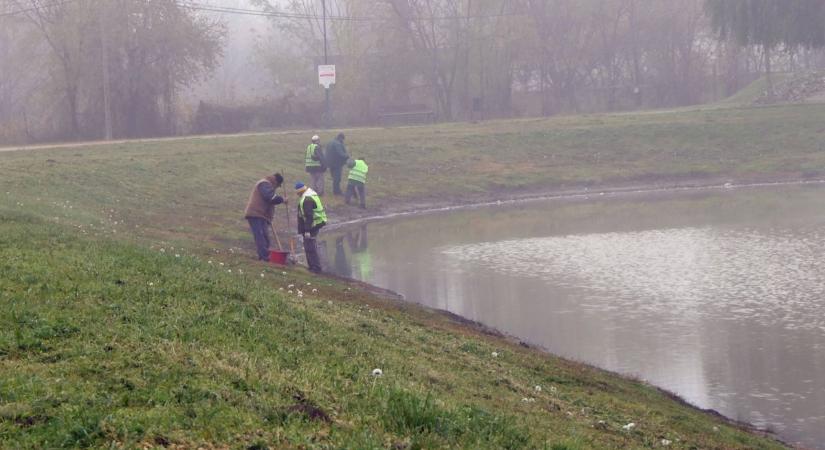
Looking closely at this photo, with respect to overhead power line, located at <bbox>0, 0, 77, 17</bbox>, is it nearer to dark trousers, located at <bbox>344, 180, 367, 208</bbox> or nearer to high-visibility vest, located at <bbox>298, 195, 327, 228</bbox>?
dark trousers, located at <bbox>344, 180, 367, 208</bbox>

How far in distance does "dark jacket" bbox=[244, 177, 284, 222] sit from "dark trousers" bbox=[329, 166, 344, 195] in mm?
13549

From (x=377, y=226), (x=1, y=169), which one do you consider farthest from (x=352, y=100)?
(x=1, y=169)

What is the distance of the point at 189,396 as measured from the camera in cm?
737

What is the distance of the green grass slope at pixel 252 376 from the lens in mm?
6832

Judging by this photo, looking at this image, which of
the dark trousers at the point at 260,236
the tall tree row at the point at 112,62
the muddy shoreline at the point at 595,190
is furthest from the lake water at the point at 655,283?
the tall tree row at the point at 112,62

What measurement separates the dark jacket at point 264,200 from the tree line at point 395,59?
1208 inches

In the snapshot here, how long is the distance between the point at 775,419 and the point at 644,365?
2646mm

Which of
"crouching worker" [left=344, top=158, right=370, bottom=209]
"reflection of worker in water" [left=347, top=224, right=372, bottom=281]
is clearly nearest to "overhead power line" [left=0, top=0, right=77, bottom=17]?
"crouching worker" [left=344, top=158, right=370, bottom=209]

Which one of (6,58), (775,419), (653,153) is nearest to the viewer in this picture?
(775,419)

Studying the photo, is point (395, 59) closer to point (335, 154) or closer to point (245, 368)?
point (335, 154)

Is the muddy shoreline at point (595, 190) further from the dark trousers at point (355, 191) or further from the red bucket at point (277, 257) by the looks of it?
the red bucket at point (277, 257)

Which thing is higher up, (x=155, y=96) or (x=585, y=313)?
(x=155, y=96)

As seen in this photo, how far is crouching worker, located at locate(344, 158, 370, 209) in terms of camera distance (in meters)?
34.5

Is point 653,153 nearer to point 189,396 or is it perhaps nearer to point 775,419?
point 775,419
